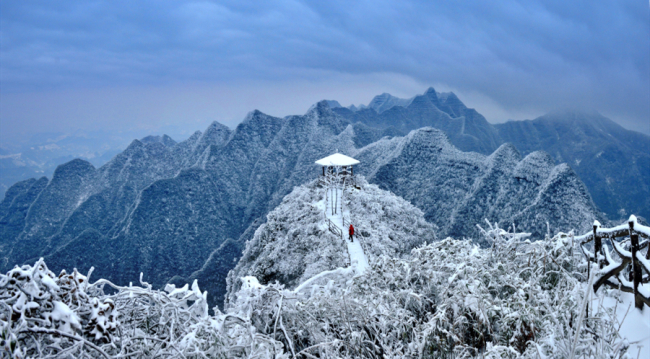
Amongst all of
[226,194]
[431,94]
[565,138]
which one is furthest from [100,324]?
[431,94]

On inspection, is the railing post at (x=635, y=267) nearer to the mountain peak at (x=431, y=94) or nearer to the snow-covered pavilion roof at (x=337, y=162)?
the snow-covered pavilion roof at (x=337, y=162)

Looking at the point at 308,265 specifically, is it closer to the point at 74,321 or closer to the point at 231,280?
the point at 231,280

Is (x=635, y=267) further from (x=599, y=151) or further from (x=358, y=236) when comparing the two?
(x=599, y=151)

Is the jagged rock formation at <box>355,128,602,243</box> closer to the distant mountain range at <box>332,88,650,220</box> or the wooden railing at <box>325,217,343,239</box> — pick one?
the wooden railing at <box>325,217,343,239</box>

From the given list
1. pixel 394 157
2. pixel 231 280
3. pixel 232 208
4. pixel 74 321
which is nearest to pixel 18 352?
pixel 74 321

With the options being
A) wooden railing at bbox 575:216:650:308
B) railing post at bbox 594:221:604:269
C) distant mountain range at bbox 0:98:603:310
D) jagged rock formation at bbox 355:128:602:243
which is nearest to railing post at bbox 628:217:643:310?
wooden railing at bbox 575:216:650:308
